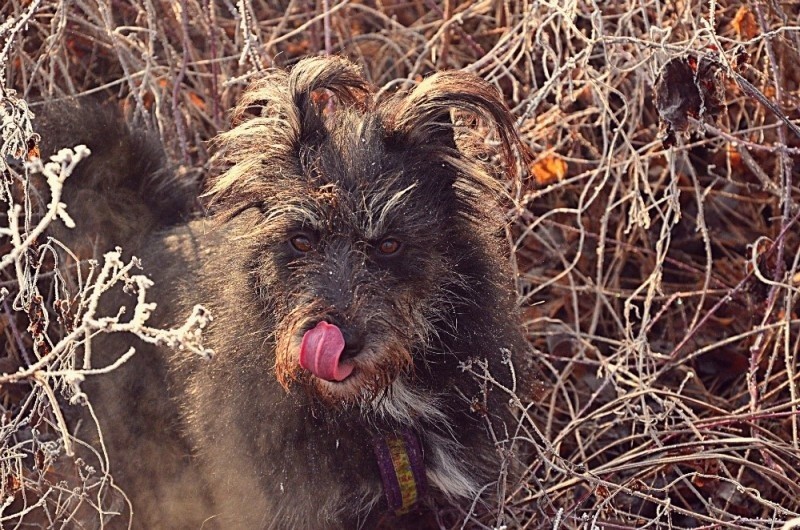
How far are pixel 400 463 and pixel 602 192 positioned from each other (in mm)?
2747

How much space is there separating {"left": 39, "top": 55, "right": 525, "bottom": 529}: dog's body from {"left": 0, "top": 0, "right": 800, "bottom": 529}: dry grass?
657 millimetres

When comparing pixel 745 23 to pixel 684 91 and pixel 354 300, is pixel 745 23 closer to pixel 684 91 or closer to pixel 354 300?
pixel 684 91

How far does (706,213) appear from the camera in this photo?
6121 millimetres

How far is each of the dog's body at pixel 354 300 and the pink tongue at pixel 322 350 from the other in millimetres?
105

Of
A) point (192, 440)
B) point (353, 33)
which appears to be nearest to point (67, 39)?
point (353, 33)

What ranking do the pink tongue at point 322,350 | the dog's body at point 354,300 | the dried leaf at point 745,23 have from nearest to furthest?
1. the pink tongue at point 322,350
2. the dog's body at point 354,300
3. the dried leaf at point 745,23

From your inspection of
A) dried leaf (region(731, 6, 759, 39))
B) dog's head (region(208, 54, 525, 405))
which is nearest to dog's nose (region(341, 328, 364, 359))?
dog's head (region(208, 54, 525, 405))

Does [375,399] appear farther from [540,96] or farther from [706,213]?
[706,213]

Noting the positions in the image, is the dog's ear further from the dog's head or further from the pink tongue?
the pink tongue

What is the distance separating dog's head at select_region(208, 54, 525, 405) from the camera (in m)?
3.55

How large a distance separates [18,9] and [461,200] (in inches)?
114

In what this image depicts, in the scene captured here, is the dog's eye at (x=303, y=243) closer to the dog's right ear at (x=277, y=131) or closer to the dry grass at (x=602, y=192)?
the dog's right ear at (x=277, y=131)

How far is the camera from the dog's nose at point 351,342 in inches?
134

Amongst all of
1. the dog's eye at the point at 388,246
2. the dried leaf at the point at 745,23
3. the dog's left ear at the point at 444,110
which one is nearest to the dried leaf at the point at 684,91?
the dog's left ear at the point at 444,110
